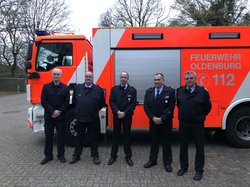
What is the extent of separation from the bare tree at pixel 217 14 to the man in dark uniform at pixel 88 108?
27.5 metres

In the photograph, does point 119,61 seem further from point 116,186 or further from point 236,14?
point 236,14

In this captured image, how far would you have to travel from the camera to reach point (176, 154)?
6.91 meters

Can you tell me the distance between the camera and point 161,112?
5734mm

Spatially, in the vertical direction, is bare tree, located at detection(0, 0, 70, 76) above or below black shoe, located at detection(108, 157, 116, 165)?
above

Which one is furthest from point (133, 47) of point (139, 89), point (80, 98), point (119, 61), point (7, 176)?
point (7, 176)

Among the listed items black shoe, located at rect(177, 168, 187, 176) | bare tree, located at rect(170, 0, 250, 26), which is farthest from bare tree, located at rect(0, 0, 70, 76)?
black shoe, located at rect(177, 168, 187, 176)

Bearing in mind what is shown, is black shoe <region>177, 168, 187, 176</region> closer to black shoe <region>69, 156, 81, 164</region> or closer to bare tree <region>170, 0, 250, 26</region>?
black shoe <region>69, 156, 81, 164</region>

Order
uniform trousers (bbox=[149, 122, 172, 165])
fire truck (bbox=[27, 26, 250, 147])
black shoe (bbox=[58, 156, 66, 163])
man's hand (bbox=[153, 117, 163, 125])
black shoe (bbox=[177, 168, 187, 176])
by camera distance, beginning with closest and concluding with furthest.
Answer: black shoe (bbox=[177, 168, 187, 176]) → man's hand (bbox=[153, 117, 163, 125]) → uniform trousers (bbox=[149, 122, 172, 165]) → black shoe (bbox=[58, 156, 66, 163]) → fire truck (bbox=[27, 26, 250, 147])

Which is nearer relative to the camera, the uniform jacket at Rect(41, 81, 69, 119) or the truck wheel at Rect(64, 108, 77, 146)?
the uniform jacket at Rect(41, 81, 69, 119)

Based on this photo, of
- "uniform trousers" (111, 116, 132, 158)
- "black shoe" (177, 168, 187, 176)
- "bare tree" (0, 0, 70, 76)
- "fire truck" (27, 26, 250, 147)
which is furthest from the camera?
"bare tree" (0, 0, 70, 76)

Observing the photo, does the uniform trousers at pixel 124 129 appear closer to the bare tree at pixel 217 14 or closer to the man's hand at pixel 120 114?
the man's hand at pixel 120 114

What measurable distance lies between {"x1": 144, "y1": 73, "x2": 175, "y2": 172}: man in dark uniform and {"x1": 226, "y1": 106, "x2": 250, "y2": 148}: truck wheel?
2.12m

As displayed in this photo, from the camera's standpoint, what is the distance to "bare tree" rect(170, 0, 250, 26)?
31302mm

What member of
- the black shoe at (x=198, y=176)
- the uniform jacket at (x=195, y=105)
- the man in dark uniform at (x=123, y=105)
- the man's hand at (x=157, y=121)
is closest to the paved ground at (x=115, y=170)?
the black shoe at (x=198, y=176)
